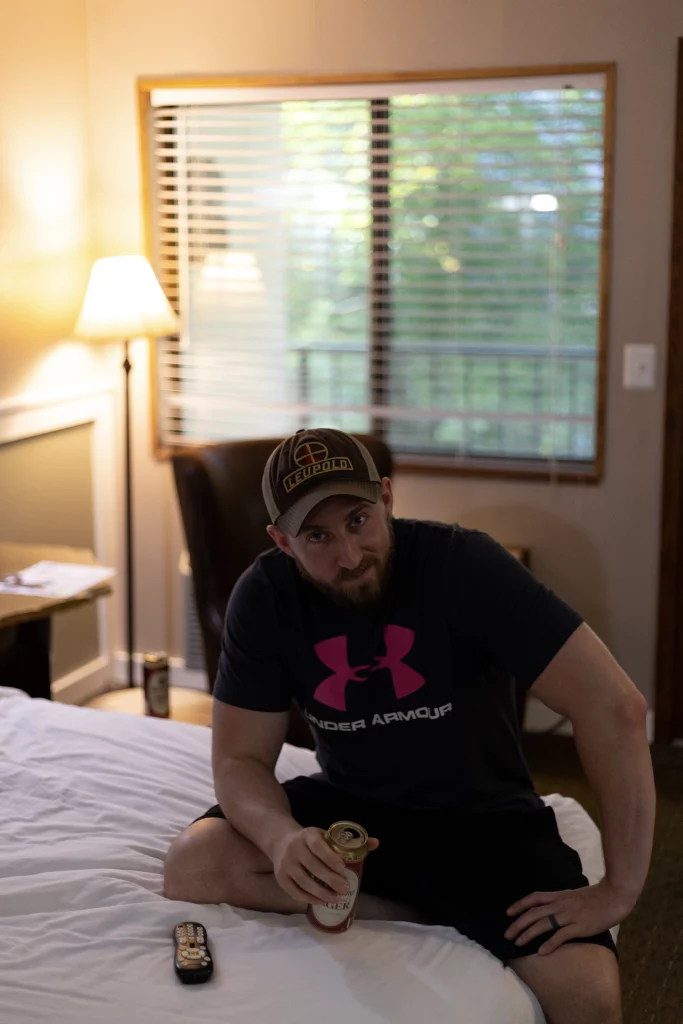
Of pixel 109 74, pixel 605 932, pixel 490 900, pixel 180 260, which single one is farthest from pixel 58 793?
pixel 109 74

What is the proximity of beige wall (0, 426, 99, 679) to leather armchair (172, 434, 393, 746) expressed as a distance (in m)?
0.64

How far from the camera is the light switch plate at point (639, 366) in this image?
11.1ft

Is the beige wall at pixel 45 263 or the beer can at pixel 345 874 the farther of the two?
the beige wall at pixel 45 263

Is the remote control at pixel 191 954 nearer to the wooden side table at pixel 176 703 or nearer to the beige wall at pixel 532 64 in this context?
the wooden side table at pixel 176 703

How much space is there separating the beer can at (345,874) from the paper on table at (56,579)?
3.96ft

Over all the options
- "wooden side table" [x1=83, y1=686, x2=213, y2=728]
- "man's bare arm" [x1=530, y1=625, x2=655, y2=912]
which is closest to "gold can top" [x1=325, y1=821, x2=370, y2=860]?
"man's bare arm" [x1=530, y1=625, x2=655, y2=912]

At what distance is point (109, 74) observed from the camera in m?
3.79

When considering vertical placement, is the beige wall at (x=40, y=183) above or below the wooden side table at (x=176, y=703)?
above

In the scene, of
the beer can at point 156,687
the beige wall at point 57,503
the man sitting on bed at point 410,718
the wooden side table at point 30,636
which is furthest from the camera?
the beige wall at point 57,503

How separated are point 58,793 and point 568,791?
1.66 meters

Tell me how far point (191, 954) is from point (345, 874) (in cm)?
23

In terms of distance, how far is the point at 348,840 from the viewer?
1.56 m

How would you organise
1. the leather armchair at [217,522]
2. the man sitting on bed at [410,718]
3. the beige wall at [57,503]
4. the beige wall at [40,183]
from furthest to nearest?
the beige wall at [57,503], the beige wall at [40,183], the leather armchair at [217,522], the man sitting on bed at [410,718]

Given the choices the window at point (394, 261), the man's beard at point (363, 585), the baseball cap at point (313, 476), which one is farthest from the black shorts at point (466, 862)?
the window at point (394, 261)
